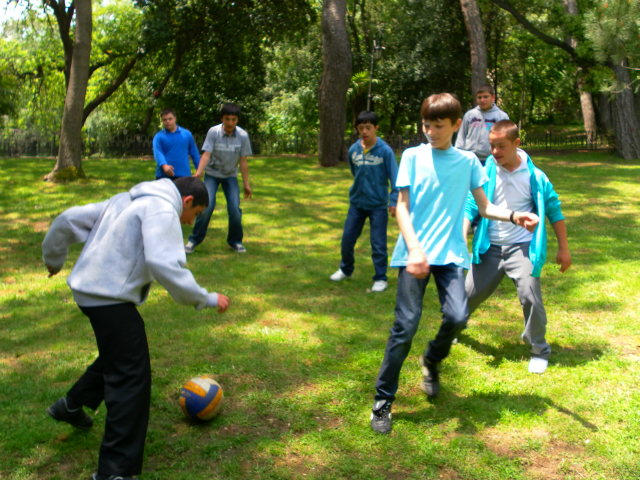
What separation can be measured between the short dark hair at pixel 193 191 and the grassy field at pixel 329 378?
1550mm

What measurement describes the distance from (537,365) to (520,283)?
2.25ft

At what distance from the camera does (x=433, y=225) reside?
3.82 m

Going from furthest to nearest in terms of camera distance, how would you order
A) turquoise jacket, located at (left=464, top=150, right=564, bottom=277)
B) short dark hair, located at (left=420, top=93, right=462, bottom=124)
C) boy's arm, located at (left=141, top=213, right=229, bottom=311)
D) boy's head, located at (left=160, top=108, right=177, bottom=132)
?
boy's head, located at (left=160, top=108, right=177, bottom=132)
turquoise jacket, located at (left=464, top=150, right=564, bottom=277)
short dark hair, located at (left=420, top=93, right=462, bottom=124)
boy's arm, located at (left=141, top=213, right=229, bottom=311)

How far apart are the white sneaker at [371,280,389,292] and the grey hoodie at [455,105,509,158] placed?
7.47 feet

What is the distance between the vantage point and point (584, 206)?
12.3 m

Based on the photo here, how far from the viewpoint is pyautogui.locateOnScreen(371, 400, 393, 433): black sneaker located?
151 inches

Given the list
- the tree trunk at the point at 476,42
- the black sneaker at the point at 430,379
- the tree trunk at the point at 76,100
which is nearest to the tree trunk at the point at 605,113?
the tree trunk at the point at 476,42

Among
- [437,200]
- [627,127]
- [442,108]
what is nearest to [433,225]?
[437,200]

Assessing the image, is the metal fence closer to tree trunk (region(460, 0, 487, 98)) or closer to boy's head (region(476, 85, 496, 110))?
tree trunk (region(460, 0, 487, 98))

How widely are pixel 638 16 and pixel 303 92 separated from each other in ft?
64.5

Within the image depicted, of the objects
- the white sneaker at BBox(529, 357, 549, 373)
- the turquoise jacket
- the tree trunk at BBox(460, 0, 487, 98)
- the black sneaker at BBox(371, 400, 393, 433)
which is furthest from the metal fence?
the black sneaker at BBox(371, 400, 393, 433)

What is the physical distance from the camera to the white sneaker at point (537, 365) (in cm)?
468

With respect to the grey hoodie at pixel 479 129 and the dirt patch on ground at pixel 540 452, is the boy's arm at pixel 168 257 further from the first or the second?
the grey hoodie at pixel 479 129

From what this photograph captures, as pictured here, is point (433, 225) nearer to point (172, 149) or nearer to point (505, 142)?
point (505, 142)
